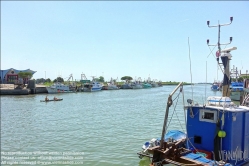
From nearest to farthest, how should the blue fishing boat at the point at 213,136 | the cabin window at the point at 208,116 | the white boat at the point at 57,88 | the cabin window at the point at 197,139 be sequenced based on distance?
the blue fishing boat at the point at 213,136 < the cabin window at the point at 208,116 < the cabin window at the point at 197,139 < the white boat at the point at 57,88

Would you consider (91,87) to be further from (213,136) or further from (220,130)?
(220,130)

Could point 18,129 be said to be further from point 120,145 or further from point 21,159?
point 120,145

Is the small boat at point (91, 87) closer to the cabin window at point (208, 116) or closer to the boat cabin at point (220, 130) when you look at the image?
the boat cabin at point (220, 130)

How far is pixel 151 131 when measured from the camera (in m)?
20.8

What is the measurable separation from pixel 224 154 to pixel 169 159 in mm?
2186

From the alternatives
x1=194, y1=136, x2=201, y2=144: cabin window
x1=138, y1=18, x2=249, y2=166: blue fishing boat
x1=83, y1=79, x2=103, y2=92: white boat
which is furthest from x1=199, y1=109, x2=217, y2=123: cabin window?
x1=83, y1=79, x2=103, y2=92: white boat

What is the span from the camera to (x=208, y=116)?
31.3ft

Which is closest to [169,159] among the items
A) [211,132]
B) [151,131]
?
[211,132]

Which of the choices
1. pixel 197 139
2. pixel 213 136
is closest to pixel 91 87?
pixel 197 139

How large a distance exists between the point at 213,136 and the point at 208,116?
825 mm

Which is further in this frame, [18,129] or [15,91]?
[15,91]

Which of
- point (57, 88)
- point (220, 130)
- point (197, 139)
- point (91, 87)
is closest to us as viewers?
point (220, 130)

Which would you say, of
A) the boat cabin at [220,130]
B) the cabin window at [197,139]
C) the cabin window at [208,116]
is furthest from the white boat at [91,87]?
the cabin window at [208,116]

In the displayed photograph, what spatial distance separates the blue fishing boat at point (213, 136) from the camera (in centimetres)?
894
